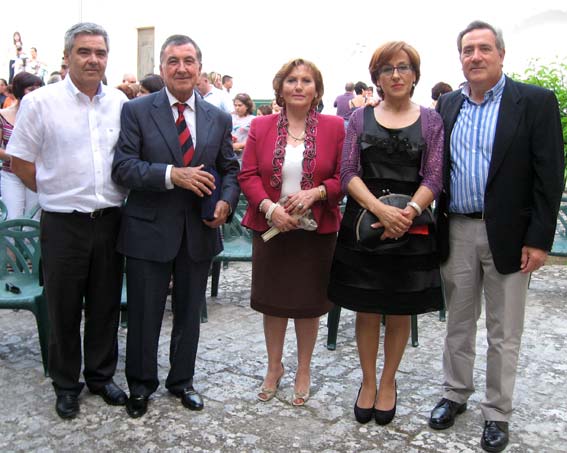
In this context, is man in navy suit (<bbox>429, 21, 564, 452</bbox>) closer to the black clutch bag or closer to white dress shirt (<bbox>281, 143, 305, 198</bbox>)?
the black clutch bag

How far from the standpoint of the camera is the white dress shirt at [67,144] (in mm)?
3539

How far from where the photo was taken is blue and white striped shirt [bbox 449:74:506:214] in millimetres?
3438

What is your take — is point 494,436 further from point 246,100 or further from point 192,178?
point 246,100

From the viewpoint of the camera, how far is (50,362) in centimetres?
385

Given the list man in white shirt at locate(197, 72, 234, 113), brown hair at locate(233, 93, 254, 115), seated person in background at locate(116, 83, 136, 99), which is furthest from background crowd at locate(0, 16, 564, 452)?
brown hair at locate(233, 93, 254, 115)

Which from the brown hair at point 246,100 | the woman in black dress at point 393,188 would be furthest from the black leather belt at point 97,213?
the brown hair at point 246,100

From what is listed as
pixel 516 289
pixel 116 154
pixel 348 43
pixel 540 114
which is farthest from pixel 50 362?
pixel 348 43

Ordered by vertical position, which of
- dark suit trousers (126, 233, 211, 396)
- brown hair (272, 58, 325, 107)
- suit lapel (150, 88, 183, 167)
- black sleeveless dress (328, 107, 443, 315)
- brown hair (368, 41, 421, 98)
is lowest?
dark suit trousers (126, 233, 211, 396)

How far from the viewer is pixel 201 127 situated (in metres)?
3.70

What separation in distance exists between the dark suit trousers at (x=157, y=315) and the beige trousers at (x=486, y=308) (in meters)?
1.38

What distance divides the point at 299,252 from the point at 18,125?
1.63 metres

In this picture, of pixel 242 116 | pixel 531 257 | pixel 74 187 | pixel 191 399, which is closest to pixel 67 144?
pixel 74 187

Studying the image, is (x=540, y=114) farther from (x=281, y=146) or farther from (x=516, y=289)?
(x=281, y=146)

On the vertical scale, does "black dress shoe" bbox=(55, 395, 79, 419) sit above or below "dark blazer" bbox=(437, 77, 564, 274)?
below
